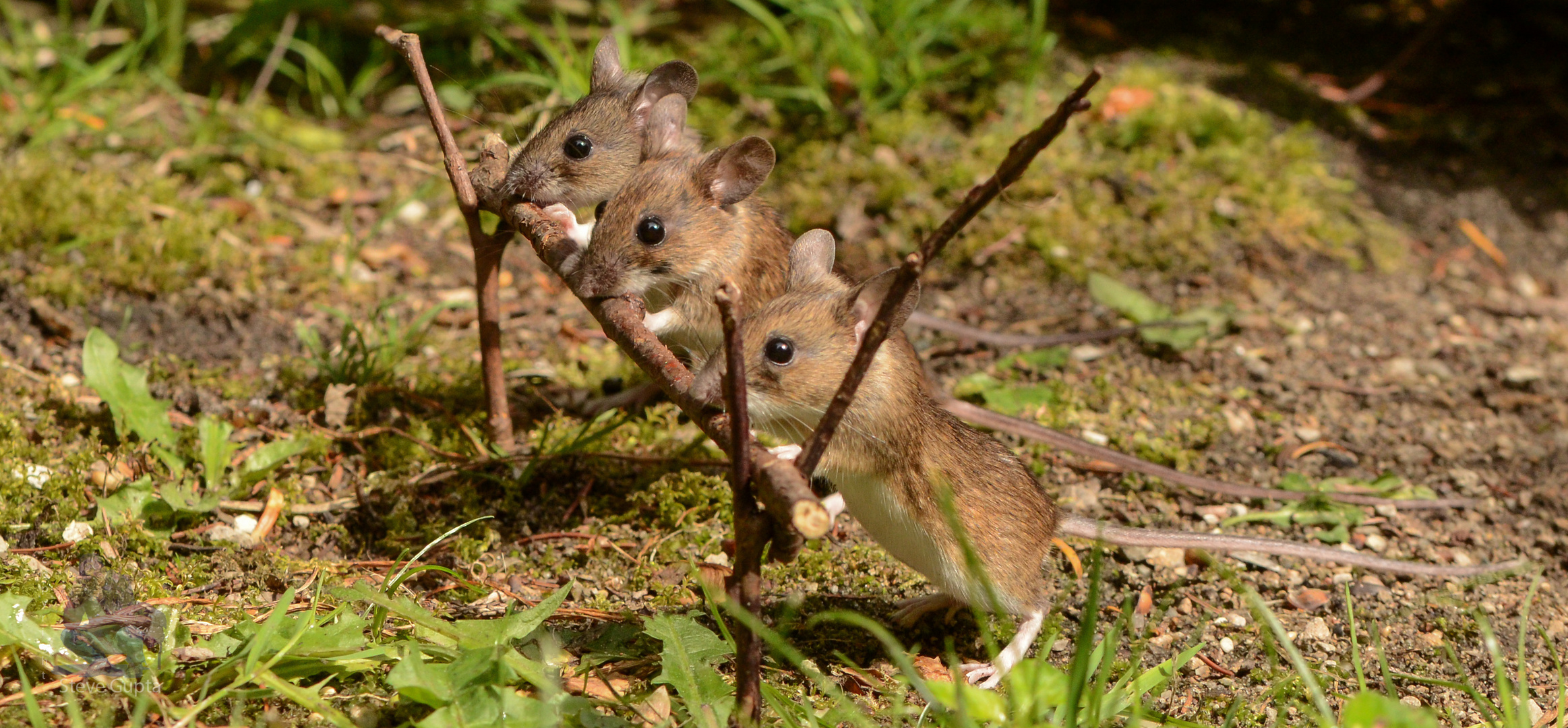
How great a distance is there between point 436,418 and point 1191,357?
3314 mm

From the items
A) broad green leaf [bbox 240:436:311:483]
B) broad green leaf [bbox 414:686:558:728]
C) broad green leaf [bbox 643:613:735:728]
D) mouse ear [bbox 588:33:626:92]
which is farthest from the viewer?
mouse ear [bbox 588:33:626:92]

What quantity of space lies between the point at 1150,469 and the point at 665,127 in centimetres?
216

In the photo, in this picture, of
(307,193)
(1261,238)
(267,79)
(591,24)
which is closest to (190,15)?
(267,79)

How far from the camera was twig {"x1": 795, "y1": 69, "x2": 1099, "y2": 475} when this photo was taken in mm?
2174

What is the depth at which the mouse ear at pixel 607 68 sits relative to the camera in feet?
15.1

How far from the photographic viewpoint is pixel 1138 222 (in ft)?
20.3

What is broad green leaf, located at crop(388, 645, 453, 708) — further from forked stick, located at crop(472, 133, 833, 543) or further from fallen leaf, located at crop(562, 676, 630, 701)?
forked stick, located at crop(472, 133, 833, 543)

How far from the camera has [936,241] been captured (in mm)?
2336

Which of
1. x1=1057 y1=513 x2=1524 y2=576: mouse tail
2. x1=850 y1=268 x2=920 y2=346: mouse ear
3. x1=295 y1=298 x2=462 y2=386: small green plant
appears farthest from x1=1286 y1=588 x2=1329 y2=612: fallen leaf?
x1=295 y1=298 x2=462 y2=386: small green plant

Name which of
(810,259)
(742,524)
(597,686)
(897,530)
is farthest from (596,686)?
(810,259)

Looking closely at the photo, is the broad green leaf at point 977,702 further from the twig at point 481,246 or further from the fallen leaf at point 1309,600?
the twig at point 481,246

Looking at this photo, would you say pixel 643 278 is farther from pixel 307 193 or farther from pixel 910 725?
pixel 307 193

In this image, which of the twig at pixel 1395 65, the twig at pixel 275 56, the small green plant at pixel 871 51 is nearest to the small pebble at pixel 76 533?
the twig at pixel 275 56

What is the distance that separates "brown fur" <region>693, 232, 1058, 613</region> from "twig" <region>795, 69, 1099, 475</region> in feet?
2.64
